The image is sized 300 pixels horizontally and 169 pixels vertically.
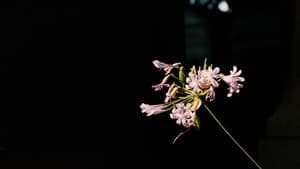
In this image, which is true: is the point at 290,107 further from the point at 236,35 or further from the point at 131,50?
the point at 131,50

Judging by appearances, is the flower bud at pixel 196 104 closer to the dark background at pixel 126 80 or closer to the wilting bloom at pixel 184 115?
the wilting bloom at pixel 184 115

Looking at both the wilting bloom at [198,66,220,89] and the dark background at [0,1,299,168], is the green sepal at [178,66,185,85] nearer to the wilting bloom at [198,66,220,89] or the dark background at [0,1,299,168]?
the wilting bloom at [198,66,220,89]

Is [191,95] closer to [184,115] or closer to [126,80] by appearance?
[184,115]

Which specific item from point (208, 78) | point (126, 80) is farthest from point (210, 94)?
point (126, 80)

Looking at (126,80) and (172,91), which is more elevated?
(172,91)

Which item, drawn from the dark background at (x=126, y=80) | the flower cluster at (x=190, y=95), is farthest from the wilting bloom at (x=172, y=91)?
the dark background at (x=126, y=80)

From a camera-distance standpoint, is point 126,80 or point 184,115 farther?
point 126,80

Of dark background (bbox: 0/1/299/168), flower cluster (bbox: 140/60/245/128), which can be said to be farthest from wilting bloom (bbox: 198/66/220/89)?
dark background (bbox: 0/1/299/168)
